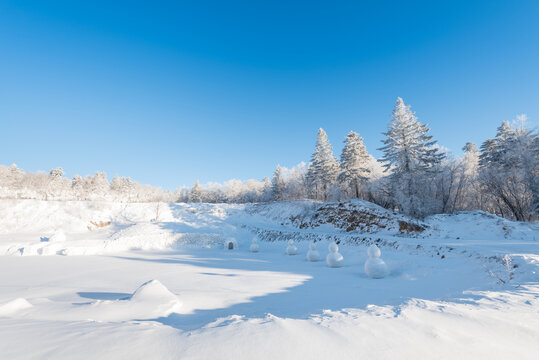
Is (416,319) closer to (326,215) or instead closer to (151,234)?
(326,215)

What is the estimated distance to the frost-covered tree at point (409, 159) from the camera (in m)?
20.0

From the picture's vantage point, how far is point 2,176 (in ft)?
173

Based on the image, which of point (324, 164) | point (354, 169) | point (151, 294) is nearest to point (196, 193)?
point (324, 164)

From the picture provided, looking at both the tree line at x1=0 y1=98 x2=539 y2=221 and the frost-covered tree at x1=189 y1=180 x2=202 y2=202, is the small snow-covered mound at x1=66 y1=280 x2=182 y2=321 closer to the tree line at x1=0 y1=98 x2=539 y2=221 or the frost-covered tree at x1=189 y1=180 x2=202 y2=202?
the tree line at x1=0 y1=98 x2=539 y2=221

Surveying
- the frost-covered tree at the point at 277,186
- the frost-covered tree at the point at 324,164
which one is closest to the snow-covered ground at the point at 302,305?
the frost-covered tree at the point at 324,164

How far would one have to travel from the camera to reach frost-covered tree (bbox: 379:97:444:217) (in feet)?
65.5

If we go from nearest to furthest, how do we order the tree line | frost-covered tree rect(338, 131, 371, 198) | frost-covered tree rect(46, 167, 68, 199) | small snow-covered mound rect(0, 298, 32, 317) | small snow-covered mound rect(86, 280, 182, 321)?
small snow-covered mound rect(0, 298, 32, 317)
small snow-covered mound rect(86, 280, 182, 321)
the tree line
frost-covered tree rect(338, 131, 371, 198)
frost-covered tree rect(46, 167, 68, 199)

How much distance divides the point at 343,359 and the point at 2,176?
265 feet

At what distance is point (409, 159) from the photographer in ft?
67.1

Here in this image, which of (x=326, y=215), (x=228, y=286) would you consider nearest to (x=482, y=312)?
(x=228, y=286)

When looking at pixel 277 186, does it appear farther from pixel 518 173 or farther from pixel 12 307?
pixel 12 307

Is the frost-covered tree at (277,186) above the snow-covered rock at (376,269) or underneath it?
above

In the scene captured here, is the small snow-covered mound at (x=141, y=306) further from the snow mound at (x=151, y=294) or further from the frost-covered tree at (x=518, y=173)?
the frost-covered tree at (x=518, y=173)

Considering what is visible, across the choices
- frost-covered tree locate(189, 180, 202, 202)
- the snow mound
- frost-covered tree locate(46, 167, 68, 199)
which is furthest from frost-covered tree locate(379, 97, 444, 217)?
frost-covered tree locate(46, 167, 68, 199)
